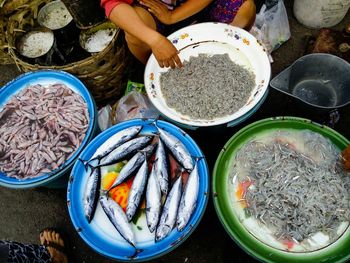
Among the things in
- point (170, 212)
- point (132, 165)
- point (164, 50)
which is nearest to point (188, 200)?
point (170, 212)

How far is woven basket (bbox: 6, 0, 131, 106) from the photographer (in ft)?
9.47

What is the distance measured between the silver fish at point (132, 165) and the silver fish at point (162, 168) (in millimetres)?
91

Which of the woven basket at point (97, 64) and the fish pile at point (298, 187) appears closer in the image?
the fish pile at point (298, 187)

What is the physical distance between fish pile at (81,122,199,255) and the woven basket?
63cm

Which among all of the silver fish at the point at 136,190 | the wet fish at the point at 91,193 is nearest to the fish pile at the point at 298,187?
the silver fish at the point at 136,190

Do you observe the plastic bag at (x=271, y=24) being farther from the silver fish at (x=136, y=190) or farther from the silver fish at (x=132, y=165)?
the silver fish at (x=136, y=190)

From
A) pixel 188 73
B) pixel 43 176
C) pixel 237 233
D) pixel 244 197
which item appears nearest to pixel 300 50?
pixel 188 73

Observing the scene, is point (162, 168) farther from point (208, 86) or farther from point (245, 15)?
point (245, 15)

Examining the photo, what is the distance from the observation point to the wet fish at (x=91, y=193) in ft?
8.03

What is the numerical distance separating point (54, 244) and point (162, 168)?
3.70 ft

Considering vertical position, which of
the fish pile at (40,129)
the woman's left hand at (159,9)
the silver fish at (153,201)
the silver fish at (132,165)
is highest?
the woman's left hand at (159,9)

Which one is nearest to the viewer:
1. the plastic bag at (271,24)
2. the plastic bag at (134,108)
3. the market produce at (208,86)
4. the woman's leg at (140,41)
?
the market produce at (208,86)

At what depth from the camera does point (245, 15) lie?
291 centimetres

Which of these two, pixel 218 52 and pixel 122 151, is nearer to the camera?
pixel 122 151
